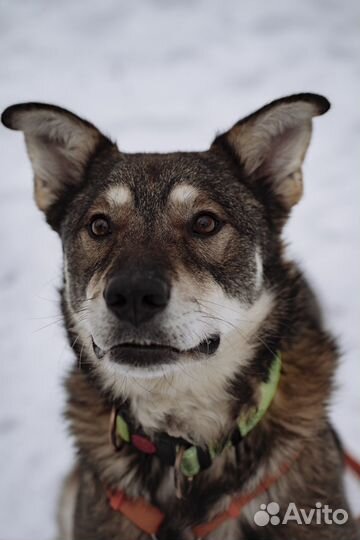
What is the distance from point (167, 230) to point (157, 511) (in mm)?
1217

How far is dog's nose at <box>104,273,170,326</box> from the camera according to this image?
6.22 ft

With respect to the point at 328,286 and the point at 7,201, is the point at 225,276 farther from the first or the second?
the point at 7,201

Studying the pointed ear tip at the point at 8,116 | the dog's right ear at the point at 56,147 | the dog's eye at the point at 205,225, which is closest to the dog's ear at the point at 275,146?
the dog's eye at the point at 205,225

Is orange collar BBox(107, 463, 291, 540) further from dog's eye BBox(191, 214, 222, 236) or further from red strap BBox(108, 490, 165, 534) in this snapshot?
dog's eye BBox(191, 214, 222, 236)

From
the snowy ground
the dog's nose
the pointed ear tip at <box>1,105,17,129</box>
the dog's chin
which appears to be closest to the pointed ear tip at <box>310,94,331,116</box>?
the dog's nose

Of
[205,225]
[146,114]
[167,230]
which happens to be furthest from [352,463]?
[146,114]

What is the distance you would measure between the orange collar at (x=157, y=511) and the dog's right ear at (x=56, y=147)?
1.41 meters

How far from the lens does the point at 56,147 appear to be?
2.66 metres

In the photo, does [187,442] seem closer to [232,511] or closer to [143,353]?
[232,511]

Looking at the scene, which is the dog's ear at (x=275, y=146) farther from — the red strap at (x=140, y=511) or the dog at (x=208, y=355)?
the red strap at (x=140, y=511)

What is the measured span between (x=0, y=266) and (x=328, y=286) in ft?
9.14

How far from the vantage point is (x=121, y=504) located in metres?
2.45

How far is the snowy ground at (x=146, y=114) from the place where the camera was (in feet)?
12.2

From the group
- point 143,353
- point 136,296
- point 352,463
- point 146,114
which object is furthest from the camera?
point 146,114
